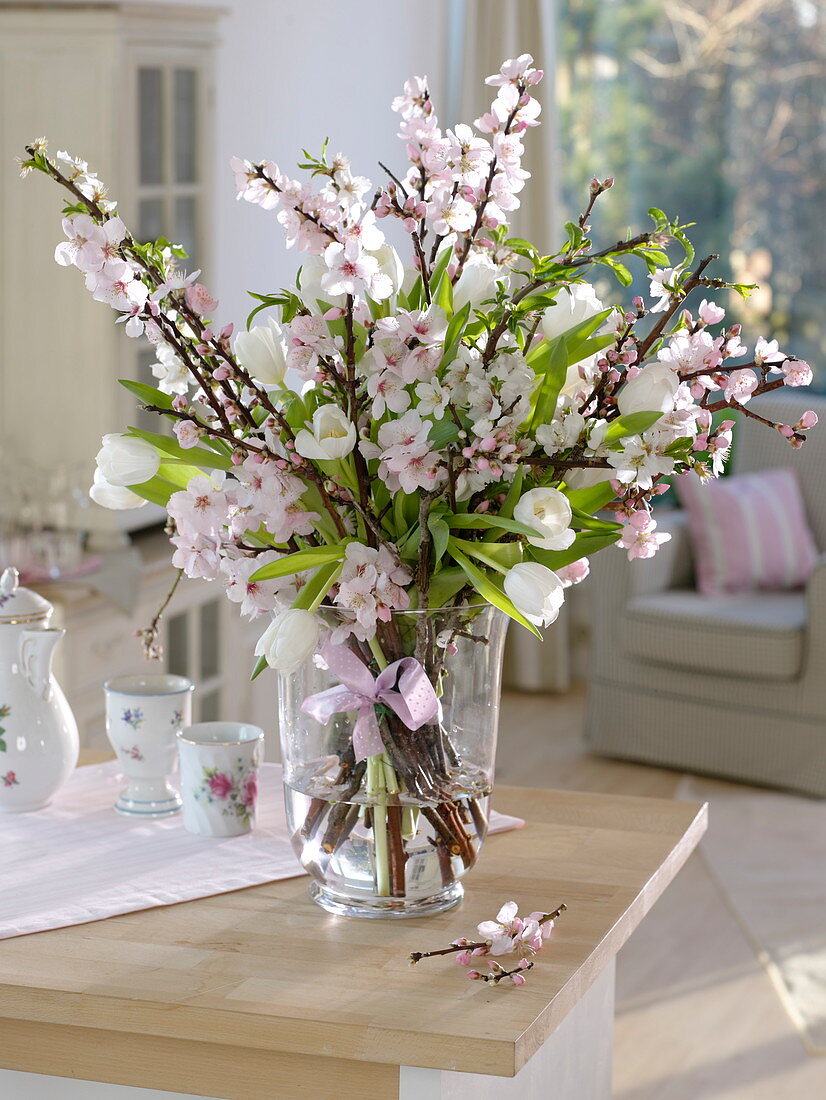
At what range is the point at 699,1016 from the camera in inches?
104

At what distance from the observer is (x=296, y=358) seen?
44.0 inches

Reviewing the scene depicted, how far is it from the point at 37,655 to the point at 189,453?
0.37m

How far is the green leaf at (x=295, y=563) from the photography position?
3.74 ft

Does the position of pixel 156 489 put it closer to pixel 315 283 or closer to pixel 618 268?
pixel 315 283

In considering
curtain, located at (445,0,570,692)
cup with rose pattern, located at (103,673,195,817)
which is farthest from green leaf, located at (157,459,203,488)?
curtain, located at (445,0,570,692)

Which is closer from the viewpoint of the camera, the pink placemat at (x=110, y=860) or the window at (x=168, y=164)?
the pink placemat at (x=110, y=860)

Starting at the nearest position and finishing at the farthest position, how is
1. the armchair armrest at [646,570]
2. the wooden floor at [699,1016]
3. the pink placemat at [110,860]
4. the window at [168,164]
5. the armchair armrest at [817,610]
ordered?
the pink placemat at [110,860] → the wooden floor at [699,1016] → the window at [168,164] → the armchair armrest at [817,610] → the armchair armrest at [646,570]

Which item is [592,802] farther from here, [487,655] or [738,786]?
[738,786]

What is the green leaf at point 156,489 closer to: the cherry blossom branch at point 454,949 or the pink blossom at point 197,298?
the pink blossom at point 197,298

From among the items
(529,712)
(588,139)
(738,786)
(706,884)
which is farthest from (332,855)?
(588,139)

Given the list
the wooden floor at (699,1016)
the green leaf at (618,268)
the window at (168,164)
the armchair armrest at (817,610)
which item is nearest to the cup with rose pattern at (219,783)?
the green leaf at (618,268)

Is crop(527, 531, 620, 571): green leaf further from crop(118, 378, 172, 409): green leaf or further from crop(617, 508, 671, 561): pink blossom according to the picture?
crop(118, 378, 172, 409): green leaf

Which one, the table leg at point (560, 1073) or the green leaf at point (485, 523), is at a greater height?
the green leaf at point (485, 523)

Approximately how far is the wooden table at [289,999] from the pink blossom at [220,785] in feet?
0.43
